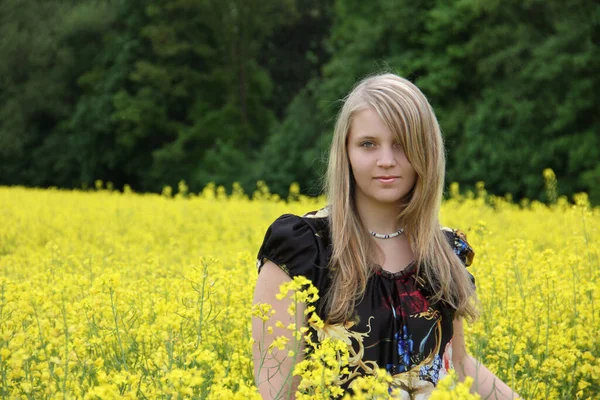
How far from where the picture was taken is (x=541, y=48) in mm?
15523

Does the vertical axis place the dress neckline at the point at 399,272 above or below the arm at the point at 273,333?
above

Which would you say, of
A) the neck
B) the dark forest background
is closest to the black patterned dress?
the neck

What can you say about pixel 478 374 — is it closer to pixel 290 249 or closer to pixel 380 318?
pixel 380 318

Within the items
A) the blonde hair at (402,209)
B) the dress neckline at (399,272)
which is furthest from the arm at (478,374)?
the dress neckline at (399,272)

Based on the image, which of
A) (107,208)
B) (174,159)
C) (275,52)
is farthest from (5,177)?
(107,208)

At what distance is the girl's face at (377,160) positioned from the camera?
2.59 metres

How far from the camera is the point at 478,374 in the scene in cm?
282

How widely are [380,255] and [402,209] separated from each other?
175 millimetres

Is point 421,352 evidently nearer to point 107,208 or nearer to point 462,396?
point 462,396

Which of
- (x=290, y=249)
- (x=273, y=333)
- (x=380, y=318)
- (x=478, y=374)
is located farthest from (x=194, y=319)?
(x=478, y=374)

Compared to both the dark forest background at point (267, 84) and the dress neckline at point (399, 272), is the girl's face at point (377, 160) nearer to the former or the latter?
the dress neckline at point (399, 272)

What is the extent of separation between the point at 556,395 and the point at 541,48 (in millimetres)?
13411

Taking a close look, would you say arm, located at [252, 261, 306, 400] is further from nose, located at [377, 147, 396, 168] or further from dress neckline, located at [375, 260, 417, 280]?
nose, located at [377, 147, 396, 168]

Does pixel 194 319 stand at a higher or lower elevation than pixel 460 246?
lower
